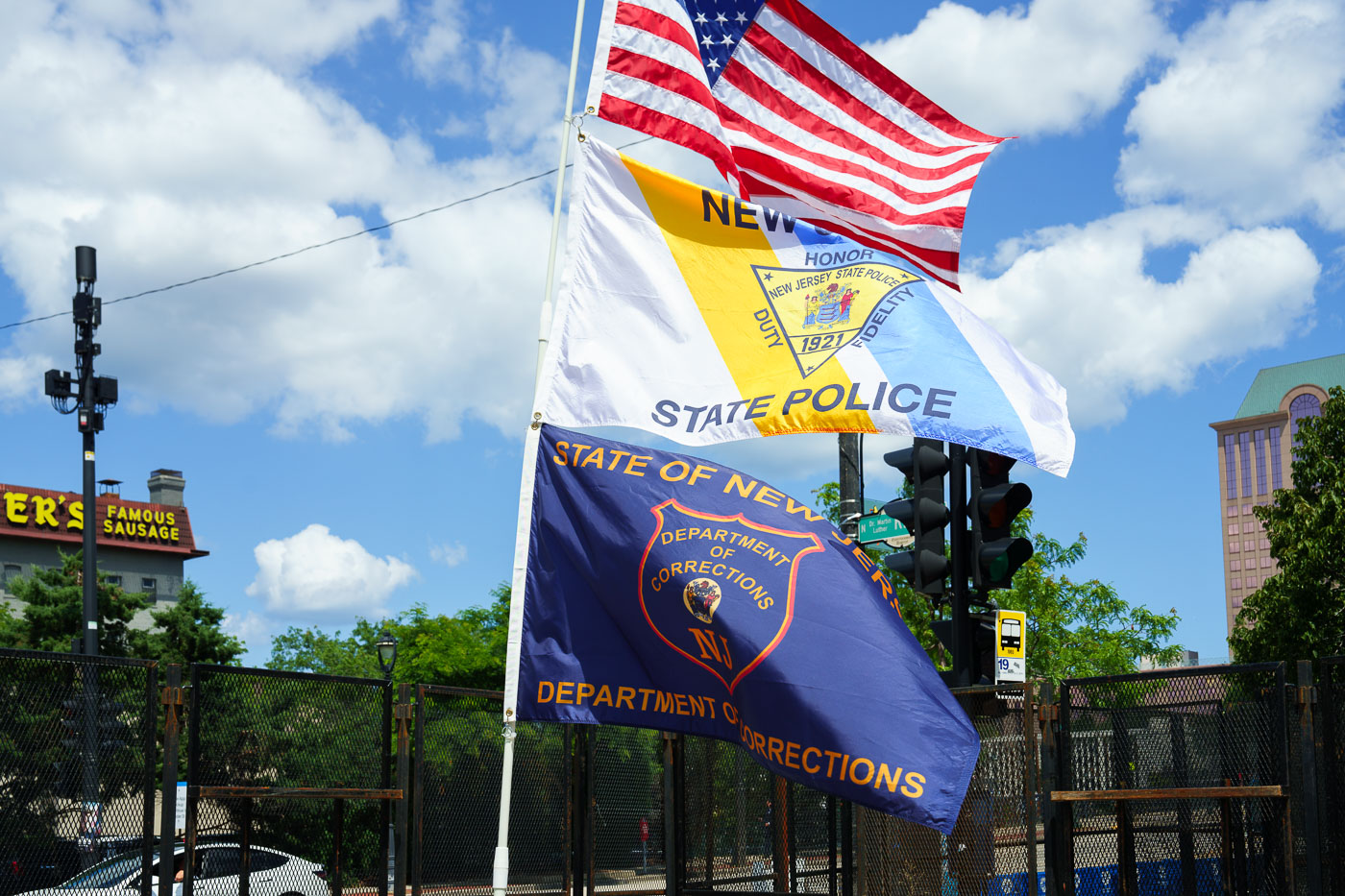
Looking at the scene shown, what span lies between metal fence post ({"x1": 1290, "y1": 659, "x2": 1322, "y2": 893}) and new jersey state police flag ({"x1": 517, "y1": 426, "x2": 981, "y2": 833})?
315cm

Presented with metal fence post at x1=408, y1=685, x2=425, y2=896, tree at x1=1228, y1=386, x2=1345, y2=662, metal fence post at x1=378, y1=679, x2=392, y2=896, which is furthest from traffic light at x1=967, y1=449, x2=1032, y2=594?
tree at x1=1228, y1=386, x2=1345, y2=662

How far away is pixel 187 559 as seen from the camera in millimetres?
76125

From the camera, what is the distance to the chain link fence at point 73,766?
736 centimetres

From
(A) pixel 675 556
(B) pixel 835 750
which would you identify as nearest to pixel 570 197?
(A) pixel 675 556

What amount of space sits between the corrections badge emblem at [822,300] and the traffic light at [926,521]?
323 cm

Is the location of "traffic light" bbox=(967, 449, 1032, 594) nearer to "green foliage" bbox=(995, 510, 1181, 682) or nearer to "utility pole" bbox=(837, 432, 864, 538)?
"utility pole" bbox=(837, 432, 864, 538)

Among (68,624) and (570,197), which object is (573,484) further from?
(68,624)

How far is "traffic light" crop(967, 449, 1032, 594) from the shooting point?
10383 mm

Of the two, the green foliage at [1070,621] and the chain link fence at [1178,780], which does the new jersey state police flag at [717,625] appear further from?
the green foliage at [1070,621]

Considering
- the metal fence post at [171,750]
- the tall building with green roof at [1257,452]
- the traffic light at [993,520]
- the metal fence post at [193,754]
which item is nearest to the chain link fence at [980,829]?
the traffic light at [993,520]

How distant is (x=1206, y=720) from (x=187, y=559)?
2911 inches

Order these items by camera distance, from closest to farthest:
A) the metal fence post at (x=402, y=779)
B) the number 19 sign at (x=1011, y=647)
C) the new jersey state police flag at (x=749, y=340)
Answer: the new jersey state police flag at (x=749, y=340), the metal fence post at (x=402, y=779), the number 19 sign at (x=1011, y=647)

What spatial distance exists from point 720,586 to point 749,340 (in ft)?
4.96

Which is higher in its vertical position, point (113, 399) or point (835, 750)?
point (113, 399)
